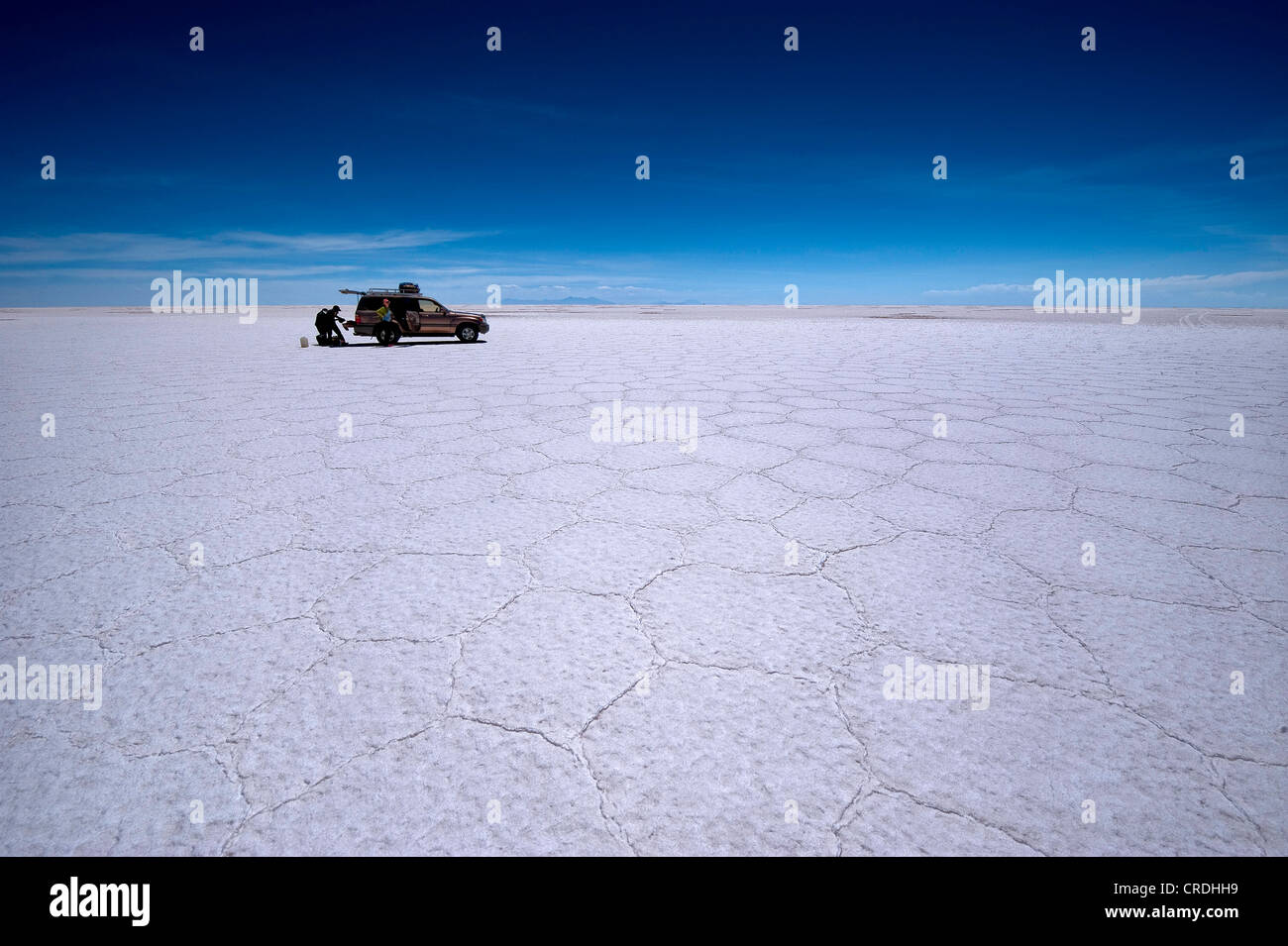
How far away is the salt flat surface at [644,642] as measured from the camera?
1041mm

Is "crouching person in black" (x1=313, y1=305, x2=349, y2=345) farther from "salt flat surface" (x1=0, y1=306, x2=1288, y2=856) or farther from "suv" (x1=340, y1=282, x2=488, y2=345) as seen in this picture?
"salt flat surface" (x1=0, y1=306, x2=1288, y2=856)

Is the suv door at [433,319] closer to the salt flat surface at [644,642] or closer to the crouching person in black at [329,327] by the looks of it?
the crouching person in black at [329,327]

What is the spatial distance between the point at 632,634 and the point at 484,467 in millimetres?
1726

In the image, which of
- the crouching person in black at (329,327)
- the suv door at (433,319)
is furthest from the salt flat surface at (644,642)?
the suv door at (433,319)

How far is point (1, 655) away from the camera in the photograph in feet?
4.83

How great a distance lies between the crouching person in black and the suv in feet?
0.80

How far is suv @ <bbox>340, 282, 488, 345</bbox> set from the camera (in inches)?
428

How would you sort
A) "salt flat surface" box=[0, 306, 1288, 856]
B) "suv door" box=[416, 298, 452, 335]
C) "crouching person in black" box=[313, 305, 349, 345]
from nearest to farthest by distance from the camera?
"salt flat surface" box=[0, 306, 1288, 856] < "crouching person in black" box=[313, 305, 349, 345] < "suv door" box=[416, 298, 452, 335]

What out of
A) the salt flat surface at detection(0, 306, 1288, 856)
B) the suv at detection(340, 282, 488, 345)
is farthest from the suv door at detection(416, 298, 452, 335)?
the salt flat surface at detection(0, 306, 1288, 856)

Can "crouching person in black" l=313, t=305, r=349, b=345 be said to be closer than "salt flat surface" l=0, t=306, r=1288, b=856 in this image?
No

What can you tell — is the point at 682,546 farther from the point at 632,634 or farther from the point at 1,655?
the point at 1,655

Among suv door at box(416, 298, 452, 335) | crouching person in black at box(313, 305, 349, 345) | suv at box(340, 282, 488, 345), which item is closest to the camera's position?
crouching person in black at box(313, 305, 349, 345)

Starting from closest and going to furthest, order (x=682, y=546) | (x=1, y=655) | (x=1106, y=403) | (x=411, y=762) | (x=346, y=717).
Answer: (x=411, y=762), (x=346, y=717), (x=1, y=655), (x=682, y=546), (x=1106, y=403)
